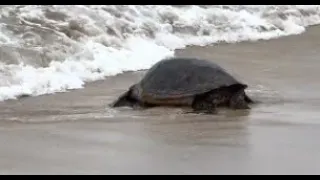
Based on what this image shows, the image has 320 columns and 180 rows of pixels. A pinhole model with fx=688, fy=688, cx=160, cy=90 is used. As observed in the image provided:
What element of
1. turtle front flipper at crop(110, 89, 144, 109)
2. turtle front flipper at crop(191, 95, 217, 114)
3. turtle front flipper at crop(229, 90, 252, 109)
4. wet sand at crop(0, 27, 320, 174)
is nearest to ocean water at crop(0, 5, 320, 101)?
wet sand at crop(0, 27, 320, 174)

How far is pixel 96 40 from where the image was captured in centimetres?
1127

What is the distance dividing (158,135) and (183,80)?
165 cm

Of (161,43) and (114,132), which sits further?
(161,43)

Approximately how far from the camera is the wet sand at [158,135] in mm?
4828

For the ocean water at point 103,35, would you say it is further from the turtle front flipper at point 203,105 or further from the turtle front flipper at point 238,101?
the turtle front flipper at point 238,101

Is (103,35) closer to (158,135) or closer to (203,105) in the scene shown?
(203,105)

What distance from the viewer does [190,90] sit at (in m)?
7.39

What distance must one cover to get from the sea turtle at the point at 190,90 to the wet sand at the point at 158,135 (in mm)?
185

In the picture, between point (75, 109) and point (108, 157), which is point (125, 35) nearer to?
point (75, 109)

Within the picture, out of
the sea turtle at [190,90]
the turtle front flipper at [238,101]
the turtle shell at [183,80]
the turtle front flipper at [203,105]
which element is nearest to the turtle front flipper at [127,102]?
the sea turtle at [190,90]

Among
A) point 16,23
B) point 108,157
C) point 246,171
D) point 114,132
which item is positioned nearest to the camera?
point 246,171

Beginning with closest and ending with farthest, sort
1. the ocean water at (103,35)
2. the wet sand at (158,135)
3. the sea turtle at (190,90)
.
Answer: the wet sand at (158,135) < the sea turtle at (190,90) < the ocean water at (103,35)
